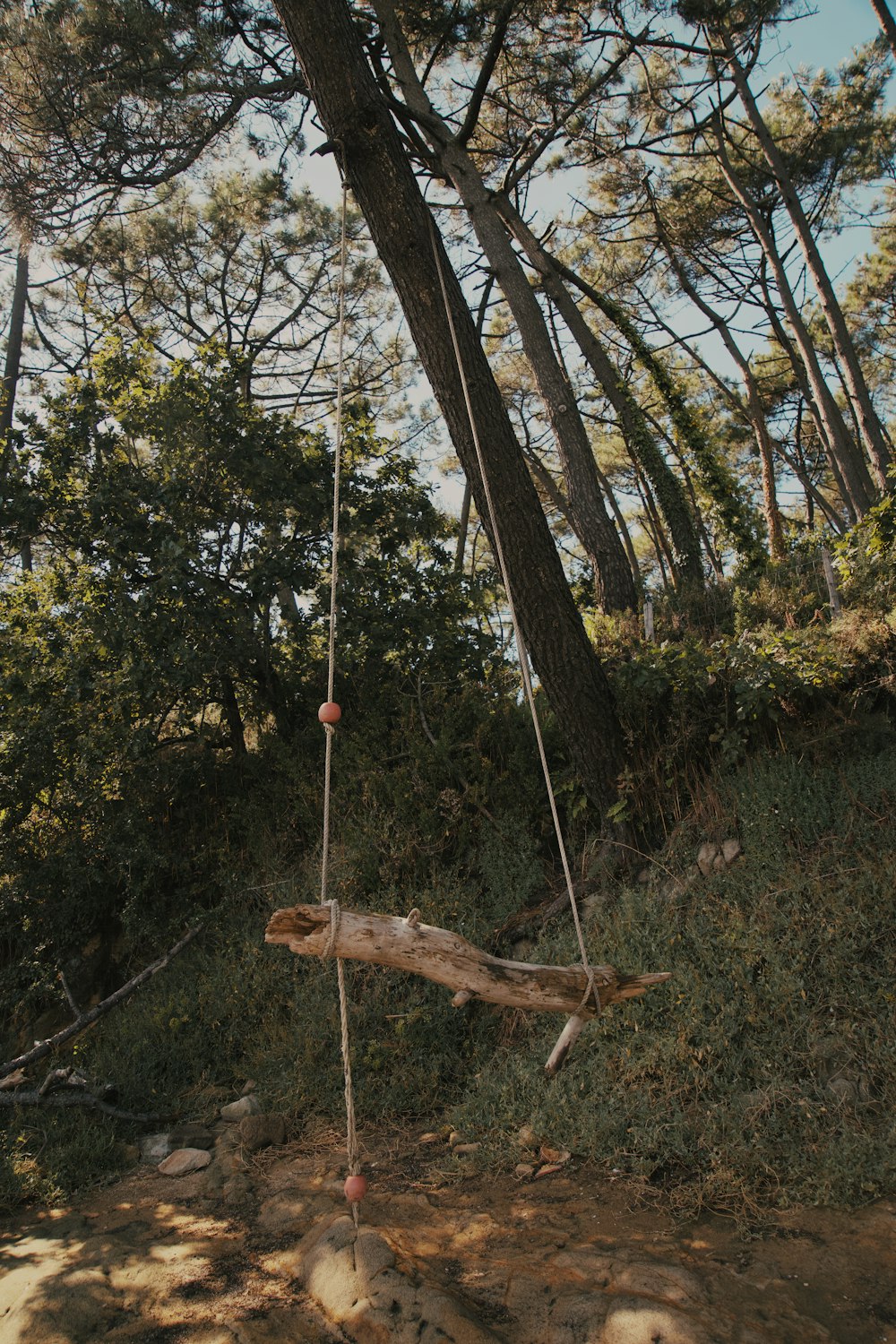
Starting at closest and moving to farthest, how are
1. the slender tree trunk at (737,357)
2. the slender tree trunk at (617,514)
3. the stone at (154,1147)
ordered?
the stone at (154,1147), the slender tree trunk at (737,357), the slender tree trunk at (617,514)

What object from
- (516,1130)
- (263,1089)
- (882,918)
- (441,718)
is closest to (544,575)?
(441,718)

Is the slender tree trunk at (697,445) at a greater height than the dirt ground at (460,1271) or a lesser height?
greater

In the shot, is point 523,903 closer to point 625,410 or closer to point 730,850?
point 730,850

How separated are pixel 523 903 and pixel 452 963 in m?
2.60

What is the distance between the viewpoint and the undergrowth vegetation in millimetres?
3619

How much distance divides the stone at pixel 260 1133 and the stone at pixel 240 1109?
184 mm

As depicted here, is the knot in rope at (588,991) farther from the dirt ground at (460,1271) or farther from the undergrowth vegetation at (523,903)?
the undergrowth vegetation at (523,903)

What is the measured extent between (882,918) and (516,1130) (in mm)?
1810

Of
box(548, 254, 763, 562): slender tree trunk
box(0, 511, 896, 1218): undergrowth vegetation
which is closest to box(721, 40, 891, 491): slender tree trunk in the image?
box(548, 254, 763, 562): slender tree trunk

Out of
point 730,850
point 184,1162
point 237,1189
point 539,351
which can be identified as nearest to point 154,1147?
point 184,1162

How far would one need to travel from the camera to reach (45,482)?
6.80 meters

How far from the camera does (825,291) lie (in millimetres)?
9094

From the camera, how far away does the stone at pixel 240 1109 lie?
4.57 metres

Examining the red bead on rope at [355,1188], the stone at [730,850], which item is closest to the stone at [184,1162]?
the red bead on rope at [355,1188]
